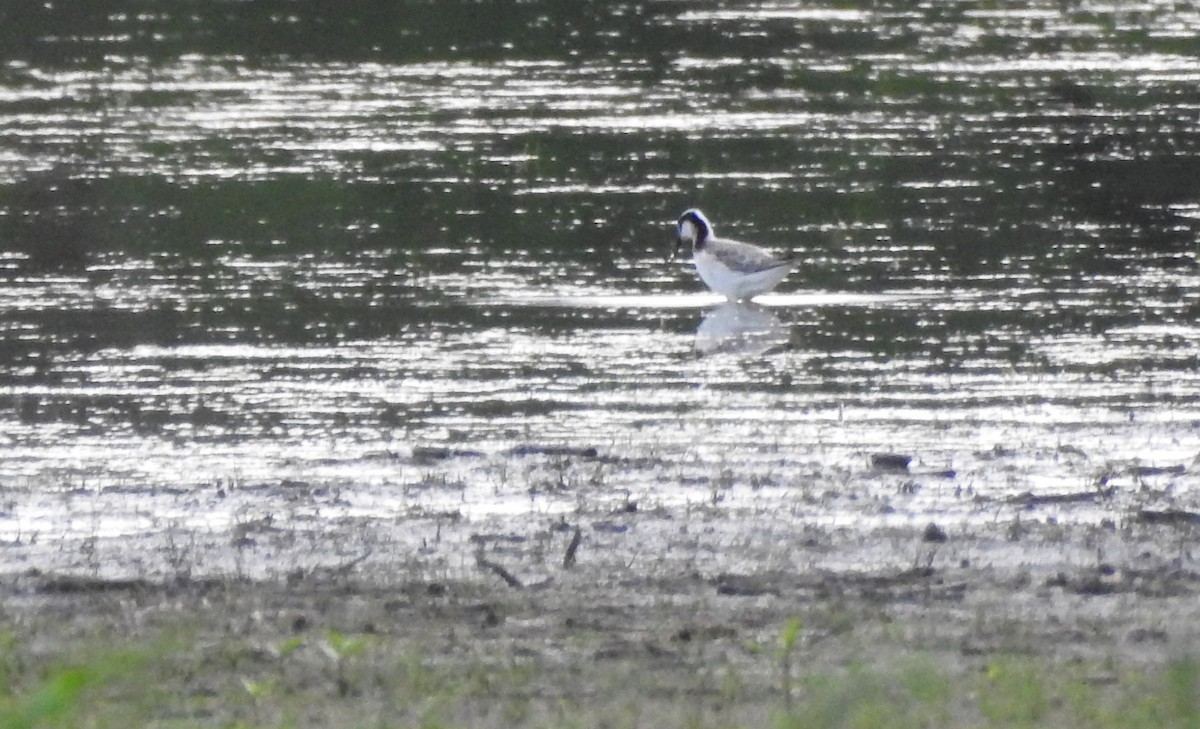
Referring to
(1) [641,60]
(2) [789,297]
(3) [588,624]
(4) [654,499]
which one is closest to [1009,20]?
(1) [641,60]

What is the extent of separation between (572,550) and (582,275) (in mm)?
7366

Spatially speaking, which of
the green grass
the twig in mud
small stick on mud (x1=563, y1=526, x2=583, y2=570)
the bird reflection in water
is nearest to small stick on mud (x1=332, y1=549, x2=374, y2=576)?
the twig in mud

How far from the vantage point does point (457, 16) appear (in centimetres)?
3241

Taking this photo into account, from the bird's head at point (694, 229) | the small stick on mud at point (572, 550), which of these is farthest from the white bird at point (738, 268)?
the small stick on mud at point (572, 550)

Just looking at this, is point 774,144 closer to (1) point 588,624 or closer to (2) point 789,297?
(2) point 789,297

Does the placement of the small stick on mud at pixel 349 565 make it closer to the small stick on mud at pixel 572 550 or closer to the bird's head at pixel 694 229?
the small stick on mud at pixel 572 550

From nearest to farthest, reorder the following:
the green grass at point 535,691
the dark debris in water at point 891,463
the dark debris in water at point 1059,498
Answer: the green grass at point 535,691, the dark debris in water at point 1059,498, the dark debris in water at point 891,463

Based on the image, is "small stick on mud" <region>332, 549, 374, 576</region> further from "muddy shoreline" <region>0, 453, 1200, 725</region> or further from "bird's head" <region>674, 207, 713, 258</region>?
"bird's head" <region>674, 207, 713, 258</region>

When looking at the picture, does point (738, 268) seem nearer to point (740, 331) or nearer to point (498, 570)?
point (740, 331)

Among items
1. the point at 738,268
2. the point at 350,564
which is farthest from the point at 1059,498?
the point at 738,268

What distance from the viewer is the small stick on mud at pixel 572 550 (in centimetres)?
842

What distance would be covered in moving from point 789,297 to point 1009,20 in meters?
18.0

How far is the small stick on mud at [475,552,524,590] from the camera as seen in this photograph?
8133 mm

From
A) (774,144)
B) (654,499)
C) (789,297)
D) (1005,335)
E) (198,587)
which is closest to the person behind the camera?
(198,587)
